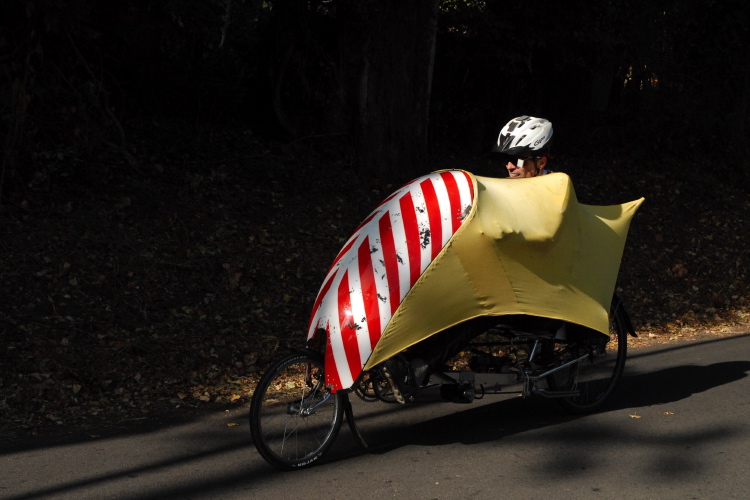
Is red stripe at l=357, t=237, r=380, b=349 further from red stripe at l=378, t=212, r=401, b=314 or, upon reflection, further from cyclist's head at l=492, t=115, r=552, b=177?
cyclist's head at l=492, t=115, r=552, b=177

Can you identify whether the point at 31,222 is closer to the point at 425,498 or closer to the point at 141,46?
the point at 141,46

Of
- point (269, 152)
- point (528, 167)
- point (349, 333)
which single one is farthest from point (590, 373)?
point (269, 152)

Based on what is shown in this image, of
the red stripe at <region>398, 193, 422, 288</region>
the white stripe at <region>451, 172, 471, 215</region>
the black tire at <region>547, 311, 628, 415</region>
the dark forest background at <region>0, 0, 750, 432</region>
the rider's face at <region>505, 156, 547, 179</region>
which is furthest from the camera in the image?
the dark forest background at <region>0, 0, 750, 432</region>

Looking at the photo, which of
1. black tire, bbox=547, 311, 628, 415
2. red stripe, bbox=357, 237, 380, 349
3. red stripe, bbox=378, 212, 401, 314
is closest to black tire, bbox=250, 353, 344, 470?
red stripe, bbox=357, 237, 380, 349

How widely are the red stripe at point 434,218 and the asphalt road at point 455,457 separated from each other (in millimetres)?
1282

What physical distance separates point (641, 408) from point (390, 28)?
7.85 meters

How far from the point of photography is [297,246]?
37.5 feet

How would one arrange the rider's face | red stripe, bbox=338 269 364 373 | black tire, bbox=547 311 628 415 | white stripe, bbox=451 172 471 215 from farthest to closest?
the rider's face < black tire, bbox=547 311 628 415 < white stripe, bbox=451 172 471 215 < red stripe, bbox=338 269 364 373

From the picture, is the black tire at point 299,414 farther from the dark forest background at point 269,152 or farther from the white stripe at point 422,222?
the dark forest background at point 269,152

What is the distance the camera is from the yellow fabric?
571cm

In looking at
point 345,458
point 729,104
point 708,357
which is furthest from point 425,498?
point 729,104

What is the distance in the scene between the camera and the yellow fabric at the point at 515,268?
571 centimetres

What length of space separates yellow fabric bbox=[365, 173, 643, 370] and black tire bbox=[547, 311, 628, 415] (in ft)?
1.31

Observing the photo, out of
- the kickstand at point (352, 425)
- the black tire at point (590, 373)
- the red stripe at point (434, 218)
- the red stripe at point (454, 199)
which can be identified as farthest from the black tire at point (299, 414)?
the black tire at point (590, 373)
